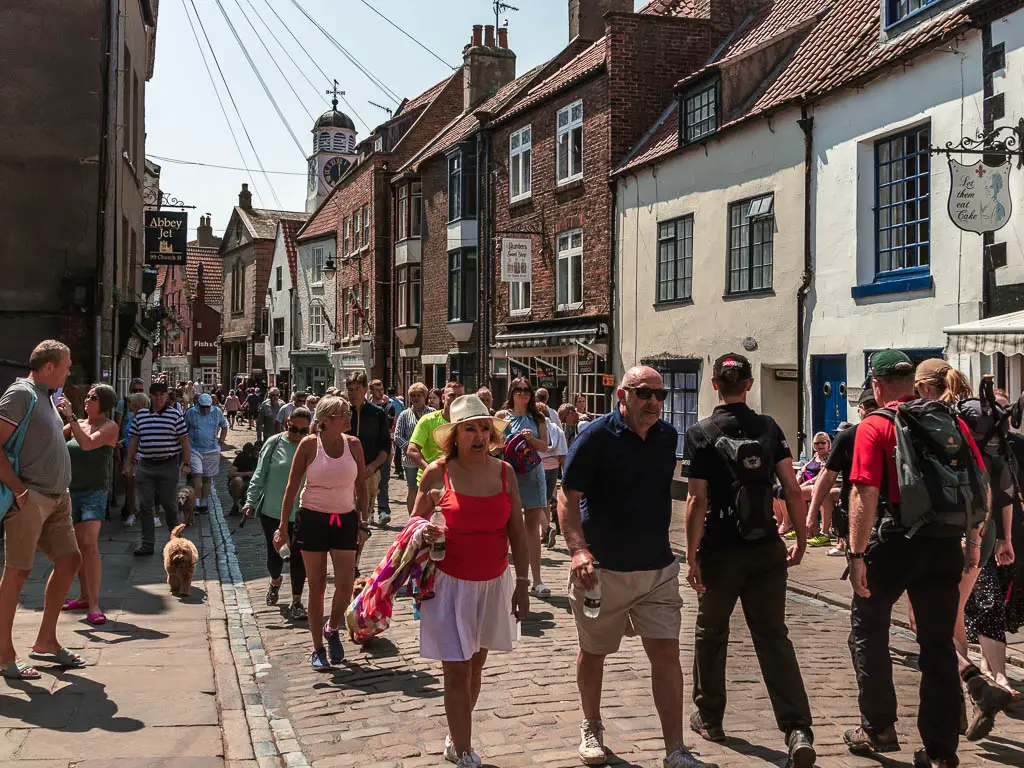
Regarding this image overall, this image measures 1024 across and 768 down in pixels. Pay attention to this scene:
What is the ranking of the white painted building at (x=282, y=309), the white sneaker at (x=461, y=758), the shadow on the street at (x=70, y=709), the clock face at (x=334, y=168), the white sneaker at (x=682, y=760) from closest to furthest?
the white sneaker at (x=682, y=760), the white sneaker at (x=461, y=758), the shadow on the street at (x=70, y=709), the white painted building at (x=282, y=309), the clock face at (x=334, y=168)

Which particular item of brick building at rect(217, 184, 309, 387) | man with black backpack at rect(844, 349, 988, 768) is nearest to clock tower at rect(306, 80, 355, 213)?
brick building at rect(217, 184, 309, 387)

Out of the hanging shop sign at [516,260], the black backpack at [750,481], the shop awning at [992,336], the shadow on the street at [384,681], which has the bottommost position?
the shadow on the street at [384,681]

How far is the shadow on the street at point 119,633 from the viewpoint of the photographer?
7.60 metres

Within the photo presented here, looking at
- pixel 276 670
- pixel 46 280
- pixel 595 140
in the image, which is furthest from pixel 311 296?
pixel 276 670

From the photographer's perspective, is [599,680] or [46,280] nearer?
[599,680]

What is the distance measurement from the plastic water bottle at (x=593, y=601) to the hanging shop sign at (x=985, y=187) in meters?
8.53

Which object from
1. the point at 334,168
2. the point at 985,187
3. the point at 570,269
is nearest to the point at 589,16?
the point at 570,269

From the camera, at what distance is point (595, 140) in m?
23.4

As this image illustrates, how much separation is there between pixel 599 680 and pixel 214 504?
1296 centimetres

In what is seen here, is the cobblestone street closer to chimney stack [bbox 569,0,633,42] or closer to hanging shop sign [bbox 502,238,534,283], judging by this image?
hanging shop sign [bbox 502,238,534,283]

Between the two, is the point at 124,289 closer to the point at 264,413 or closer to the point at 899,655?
the point at 264,413

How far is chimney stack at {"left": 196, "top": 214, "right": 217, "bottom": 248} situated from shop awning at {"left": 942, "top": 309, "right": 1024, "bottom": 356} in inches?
2718

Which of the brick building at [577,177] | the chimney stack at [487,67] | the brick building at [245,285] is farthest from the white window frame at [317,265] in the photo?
the brick building at [577,177]

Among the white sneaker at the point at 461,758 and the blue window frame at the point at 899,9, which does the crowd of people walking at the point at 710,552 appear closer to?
the white sneaker at the point at 461,758
